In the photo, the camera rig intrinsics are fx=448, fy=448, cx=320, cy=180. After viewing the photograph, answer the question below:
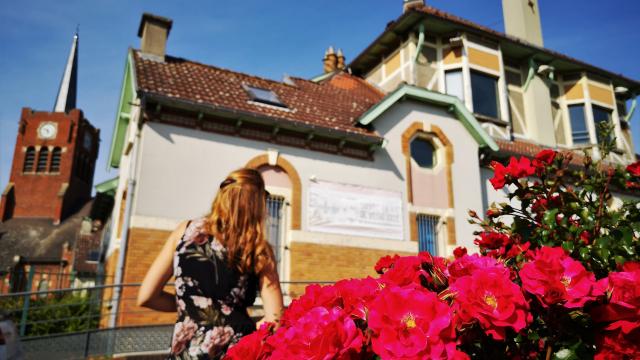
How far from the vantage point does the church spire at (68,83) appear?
46.4 meters

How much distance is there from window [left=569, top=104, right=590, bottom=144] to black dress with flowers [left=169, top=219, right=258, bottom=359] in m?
18.6

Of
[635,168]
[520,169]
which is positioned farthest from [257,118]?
[635,168]

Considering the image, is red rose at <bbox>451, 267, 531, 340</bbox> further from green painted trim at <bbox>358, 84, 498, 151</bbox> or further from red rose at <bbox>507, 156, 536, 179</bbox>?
green painted trim at <bbox>358, 84, 498, 151</bbox>

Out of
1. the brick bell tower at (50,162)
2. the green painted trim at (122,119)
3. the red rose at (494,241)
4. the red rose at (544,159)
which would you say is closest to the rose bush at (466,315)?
the red rose at (494,241)

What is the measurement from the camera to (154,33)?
12.3 m

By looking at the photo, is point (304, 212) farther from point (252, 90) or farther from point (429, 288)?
point (429, 288)

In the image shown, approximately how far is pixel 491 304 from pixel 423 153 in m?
12.3

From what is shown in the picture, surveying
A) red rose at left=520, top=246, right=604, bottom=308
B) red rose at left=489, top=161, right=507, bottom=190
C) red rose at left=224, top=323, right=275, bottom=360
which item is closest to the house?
red rose at left=489, top=161, right=507, bottom=190

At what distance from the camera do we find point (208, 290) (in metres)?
2.51

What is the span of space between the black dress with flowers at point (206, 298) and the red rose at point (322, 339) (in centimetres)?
143

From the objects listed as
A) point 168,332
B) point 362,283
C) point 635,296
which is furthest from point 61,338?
point 635,296

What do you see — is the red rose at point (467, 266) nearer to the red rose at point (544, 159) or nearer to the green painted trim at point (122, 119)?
the red rose at point (544, 159)

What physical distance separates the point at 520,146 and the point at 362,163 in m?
6.67

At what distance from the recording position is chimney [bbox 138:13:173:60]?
12180 millimetres
